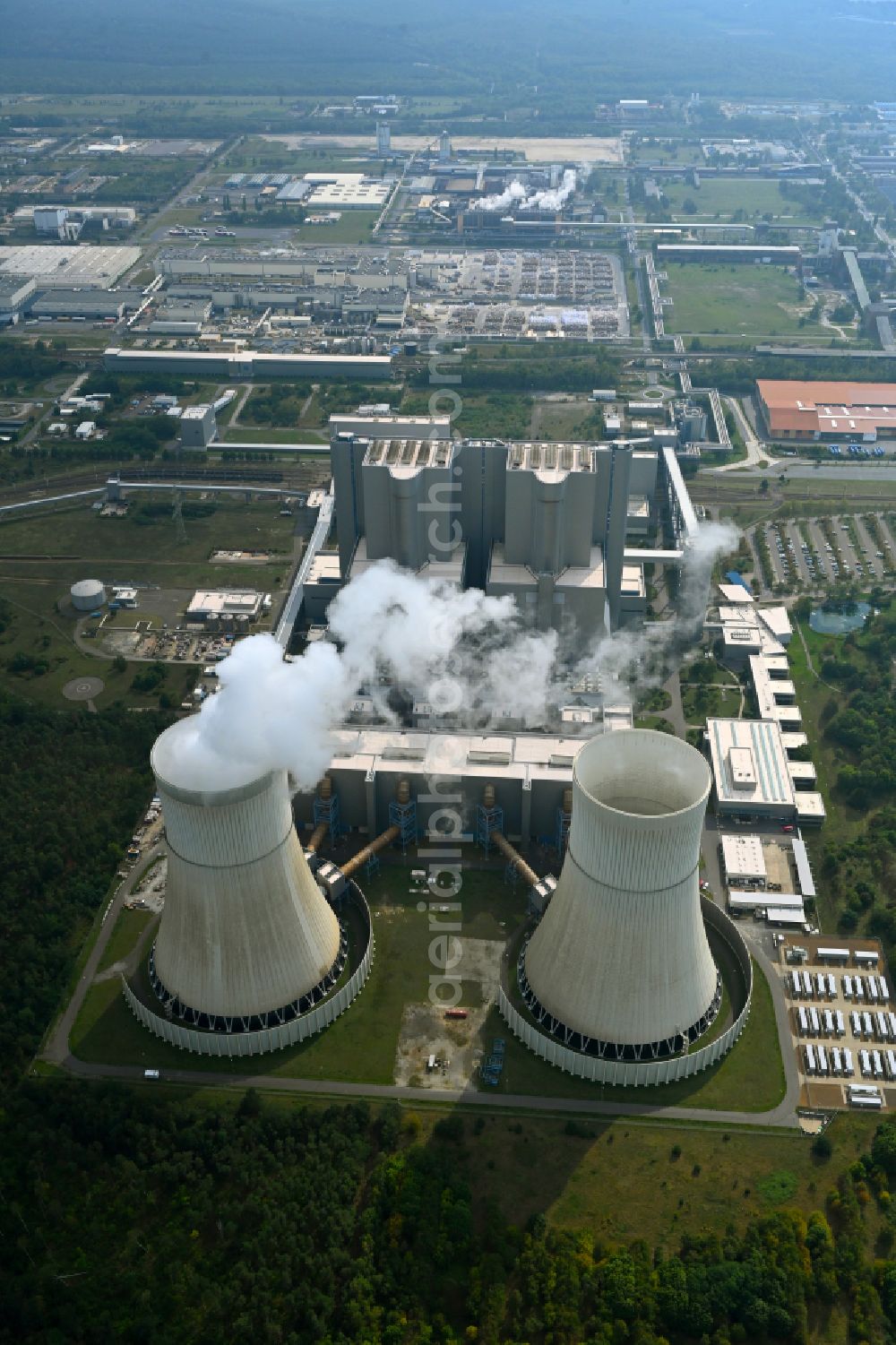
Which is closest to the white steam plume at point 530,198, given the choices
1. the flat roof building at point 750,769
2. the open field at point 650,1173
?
the flat roof building at point 750,769

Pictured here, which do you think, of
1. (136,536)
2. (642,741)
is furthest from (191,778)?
(136,536)

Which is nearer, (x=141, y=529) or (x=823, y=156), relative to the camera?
(x=141, y=529)

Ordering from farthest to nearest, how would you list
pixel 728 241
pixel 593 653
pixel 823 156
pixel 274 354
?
pixel 823 156 < pixel 728 241 < pixel 274 354 < pixel 593 653

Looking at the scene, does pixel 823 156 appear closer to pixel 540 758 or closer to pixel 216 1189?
pixel 540 758

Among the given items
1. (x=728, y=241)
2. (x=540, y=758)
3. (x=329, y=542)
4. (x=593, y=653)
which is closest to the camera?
(x=540, y=758)

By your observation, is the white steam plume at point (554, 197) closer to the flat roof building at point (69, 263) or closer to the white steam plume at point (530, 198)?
the white steam plume at point (530, 198)

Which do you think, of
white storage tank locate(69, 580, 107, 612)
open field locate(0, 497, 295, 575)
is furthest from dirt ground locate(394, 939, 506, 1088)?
open field locate(0, 497, 295, 575)

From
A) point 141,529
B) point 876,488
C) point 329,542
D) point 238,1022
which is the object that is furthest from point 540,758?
point 876,488
